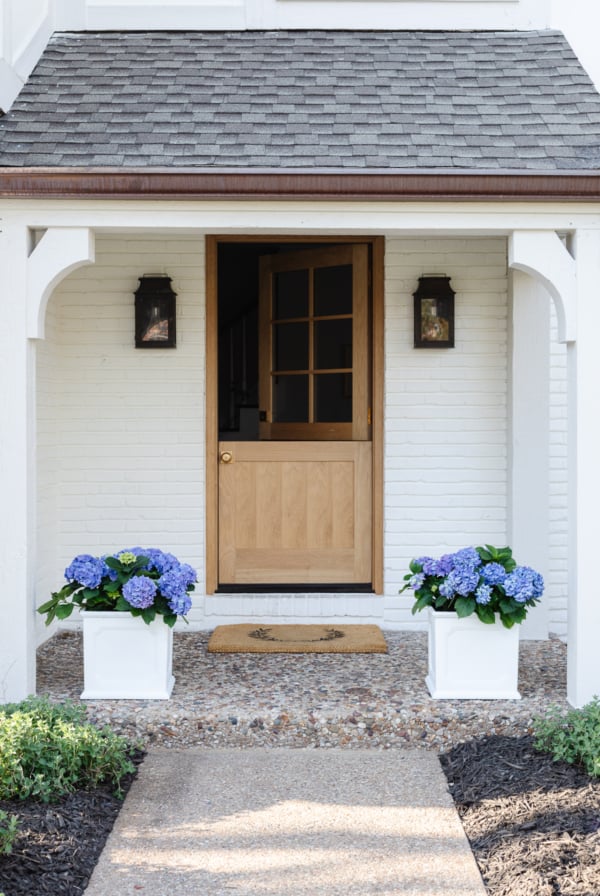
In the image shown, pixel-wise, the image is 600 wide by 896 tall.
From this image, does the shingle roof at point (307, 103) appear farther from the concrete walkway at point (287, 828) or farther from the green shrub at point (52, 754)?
the concrete walkway at point (287, 828)

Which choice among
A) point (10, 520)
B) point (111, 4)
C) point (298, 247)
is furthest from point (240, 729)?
point (111, 4)

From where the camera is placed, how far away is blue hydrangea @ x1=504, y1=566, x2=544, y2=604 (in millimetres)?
4000

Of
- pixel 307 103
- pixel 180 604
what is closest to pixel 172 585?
pixel 180 604

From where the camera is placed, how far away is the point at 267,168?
3.99 metres

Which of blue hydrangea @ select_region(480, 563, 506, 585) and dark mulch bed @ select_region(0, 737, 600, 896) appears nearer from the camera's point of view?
dark mulch bed @ select_region(0, 737, 600, 896)

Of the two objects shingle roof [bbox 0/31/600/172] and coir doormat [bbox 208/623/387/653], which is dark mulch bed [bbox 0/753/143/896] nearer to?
coir doormat [bbox 208/623/387/653]

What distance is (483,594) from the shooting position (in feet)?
13.2

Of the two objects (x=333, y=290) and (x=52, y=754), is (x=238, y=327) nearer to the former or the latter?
(x=333, y=290)

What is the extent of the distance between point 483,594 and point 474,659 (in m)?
0.34

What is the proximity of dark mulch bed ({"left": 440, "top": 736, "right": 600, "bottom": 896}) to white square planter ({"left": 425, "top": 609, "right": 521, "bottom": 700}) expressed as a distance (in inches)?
12.5

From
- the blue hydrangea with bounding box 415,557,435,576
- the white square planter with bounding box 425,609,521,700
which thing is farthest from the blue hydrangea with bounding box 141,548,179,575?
the white square planter with bounding box 425,609,521,700

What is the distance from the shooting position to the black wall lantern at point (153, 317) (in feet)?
17.9

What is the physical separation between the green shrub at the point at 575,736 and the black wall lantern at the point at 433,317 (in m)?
2.38

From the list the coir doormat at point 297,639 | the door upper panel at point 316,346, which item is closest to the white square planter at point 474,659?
the coir doormat at point 297,639
